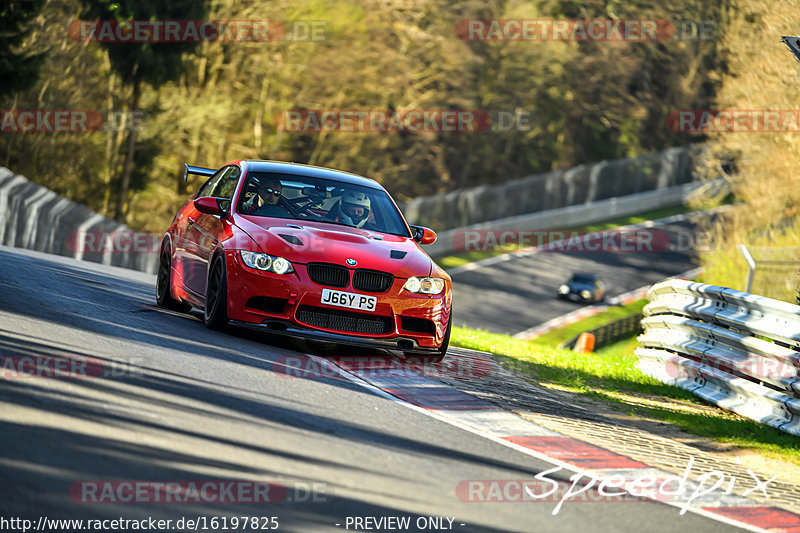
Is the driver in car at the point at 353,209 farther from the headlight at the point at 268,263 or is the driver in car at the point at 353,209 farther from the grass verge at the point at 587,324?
the grass verge at the point at 587,324

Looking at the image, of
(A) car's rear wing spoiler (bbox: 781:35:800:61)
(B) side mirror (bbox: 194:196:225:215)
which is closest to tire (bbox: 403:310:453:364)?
(B) side mirror (bbox: 194:196:225:215)

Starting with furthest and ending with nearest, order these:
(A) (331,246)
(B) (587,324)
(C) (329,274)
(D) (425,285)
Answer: (B) (587,324) < (D) (425,285) < (A) (331,246) < (C) (329,274)

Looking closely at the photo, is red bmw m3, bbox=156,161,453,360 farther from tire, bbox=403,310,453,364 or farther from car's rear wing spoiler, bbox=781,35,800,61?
car's rear wing spoiler, bbox=781,35,800,61

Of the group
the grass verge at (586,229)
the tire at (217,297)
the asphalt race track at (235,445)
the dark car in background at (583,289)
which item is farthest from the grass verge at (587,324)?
the asphalt race track at (235,445)

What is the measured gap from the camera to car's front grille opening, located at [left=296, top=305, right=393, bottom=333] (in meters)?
9.27

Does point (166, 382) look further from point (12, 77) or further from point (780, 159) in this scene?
point (780, 159)

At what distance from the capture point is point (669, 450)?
315 inches

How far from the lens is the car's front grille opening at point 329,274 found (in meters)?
9.29

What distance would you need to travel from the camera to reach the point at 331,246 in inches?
375

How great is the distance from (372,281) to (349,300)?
285 millimetres

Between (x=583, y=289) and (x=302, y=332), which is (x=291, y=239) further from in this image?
(x=583, y=289)

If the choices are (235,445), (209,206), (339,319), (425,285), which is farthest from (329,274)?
(235,445)

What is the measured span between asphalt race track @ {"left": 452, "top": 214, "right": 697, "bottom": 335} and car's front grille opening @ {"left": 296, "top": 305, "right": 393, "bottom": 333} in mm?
29377

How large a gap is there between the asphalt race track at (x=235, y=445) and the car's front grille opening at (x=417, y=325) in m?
1.45
